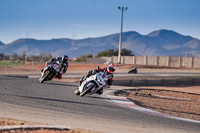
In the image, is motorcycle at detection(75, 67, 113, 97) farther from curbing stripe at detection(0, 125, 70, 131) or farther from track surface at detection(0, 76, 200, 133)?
curbing stripe at detection(0, 125, 70, 131)

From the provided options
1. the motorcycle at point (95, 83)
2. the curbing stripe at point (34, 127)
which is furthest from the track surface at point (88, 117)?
the motorcycle at point (95, 83)

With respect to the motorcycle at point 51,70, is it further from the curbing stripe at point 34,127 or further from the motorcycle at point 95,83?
the curbing stripe at point 34,127

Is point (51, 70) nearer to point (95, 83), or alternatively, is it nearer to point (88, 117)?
point (95, 83)

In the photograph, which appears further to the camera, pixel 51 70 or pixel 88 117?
pixel 51 70

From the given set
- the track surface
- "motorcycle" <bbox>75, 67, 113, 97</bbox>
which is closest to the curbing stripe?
the track surface

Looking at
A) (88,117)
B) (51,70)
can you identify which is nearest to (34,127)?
(88,117)

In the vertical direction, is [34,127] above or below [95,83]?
below

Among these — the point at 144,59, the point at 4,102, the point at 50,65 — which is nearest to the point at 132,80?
the point at 50,65

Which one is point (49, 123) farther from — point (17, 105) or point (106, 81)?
point (106, 81)

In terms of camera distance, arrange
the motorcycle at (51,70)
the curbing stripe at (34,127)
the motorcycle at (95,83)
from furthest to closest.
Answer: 1. the motorcycle at (51,70)
2. the motorcycle at (95,83)
3. the curbing stripe at (34,127)

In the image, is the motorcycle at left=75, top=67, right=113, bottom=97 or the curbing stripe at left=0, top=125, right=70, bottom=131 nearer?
the curbing stripe at left=0, top=125, right=70, bottom=131

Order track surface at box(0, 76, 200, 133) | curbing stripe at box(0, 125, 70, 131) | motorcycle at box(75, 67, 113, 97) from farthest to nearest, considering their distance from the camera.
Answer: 1. motorcycle at box(75, 67, 113, 97)
2. track surface at box(0, 76, 200, 133)
3. curbing stripe at box(0, 125, 70, 131)

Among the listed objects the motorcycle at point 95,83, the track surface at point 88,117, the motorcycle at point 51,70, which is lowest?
the track surface at point 88,117

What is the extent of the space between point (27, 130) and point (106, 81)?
5.88 m
